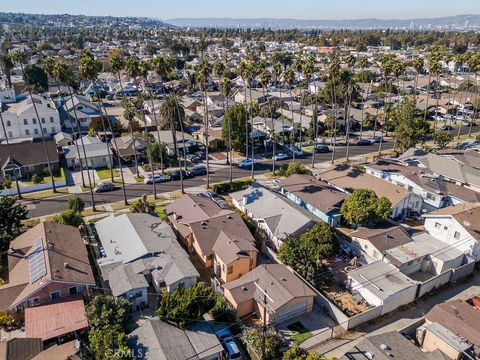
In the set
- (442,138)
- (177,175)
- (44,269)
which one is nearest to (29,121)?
(177,175)

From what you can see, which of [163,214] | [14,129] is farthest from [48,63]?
[14,129]

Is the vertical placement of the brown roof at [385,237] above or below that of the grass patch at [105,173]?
above

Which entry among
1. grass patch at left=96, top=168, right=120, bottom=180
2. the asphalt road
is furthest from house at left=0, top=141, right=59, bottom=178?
the asphalt road

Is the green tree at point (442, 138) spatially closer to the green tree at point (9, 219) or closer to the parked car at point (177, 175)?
the parked car at point (177, 175)

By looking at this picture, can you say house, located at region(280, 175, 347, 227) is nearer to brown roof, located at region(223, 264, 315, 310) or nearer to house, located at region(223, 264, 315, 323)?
brown roof, located at region(223, 264, 315, 310)

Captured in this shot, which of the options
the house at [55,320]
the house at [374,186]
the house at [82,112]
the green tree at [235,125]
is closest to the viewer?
the house at [55,320]

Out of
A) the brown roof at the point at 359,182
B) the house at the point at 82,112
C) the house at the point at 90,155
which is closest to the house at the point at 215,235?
the brown roof at the point at 359,182
